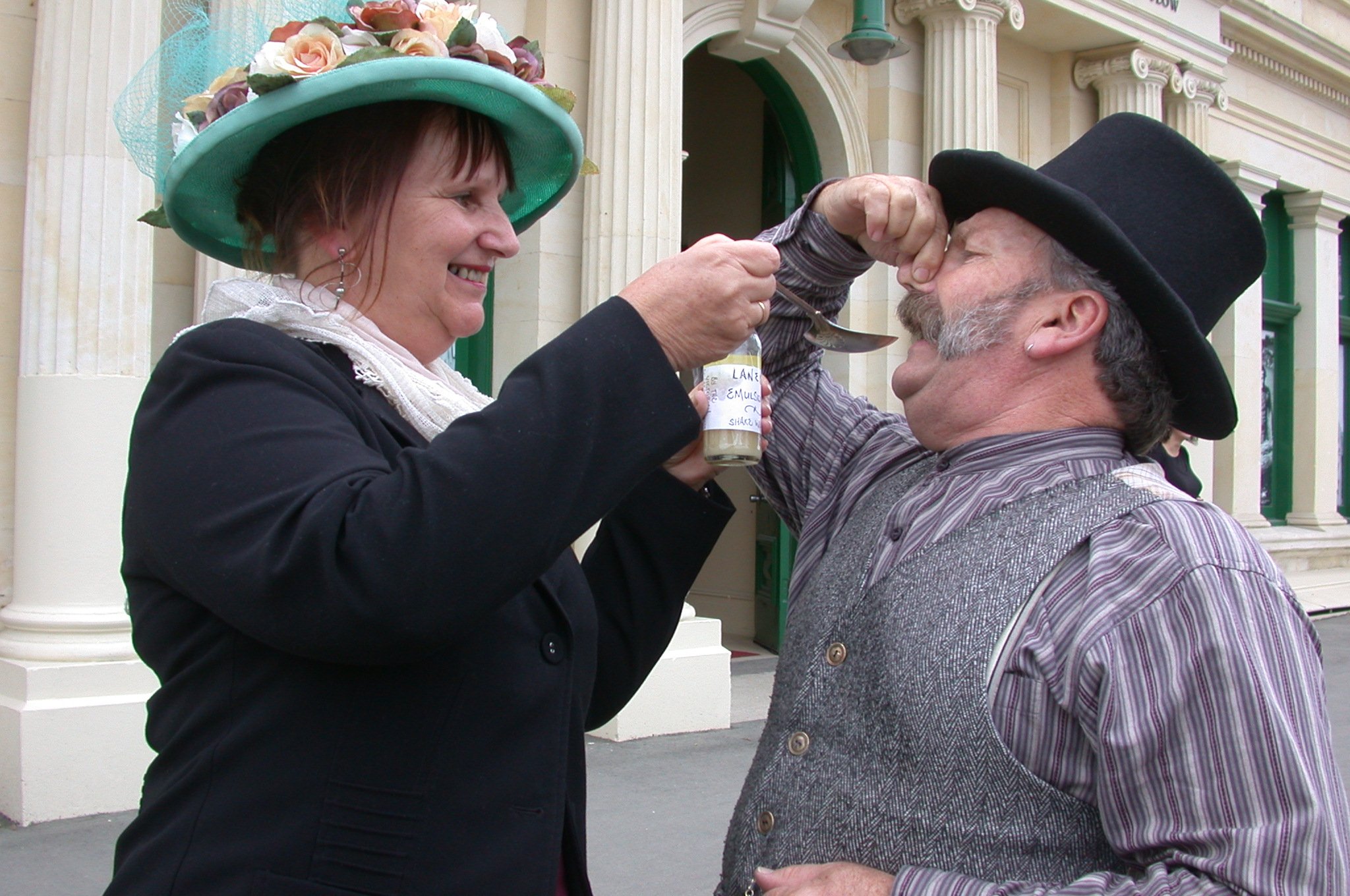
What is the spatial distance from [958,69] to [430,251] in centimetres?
693

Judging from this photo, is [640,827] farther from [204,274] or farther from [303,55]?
[303,55]

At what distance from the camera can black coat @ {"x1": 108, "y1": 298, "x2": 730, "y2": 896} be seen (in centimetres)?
119

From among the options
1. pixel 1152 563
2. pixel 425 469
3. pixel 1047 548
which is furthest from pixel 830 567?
pixel 425 469

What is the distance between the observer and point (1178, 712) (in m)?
1.31

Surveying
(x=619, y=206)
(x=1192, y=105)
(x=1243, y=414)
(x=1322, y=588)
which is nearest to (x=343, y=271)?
(x=619, y=206)

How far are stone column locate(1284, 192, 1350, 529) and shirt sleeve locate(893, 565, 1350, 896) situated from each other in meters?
12.2

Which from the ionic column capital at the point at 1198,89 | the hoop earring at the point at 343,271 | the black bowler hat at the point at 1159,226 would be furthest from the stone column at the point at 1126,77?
the hoop earring at the point at 343,271

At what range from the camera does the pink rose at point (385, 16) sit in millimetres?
1565

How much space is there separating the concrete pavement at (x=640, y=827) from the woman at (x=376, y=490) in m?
2.54

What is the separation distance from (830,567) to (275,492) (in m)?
0.89

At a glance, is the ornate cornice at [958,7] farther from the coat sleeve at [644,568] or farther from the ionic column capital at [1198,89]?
the coat sleeve at [644,568]

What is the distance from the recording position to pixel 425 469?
47.3 inches

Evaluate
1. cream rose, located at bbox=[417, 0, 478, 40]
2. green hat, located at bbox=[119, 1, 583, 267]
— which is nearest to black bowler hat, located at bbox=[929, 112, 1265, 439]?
green hat, located at bbox=[119, 1, 583, 267]

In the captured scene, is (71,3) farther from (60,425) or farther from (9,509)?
(9,509)
